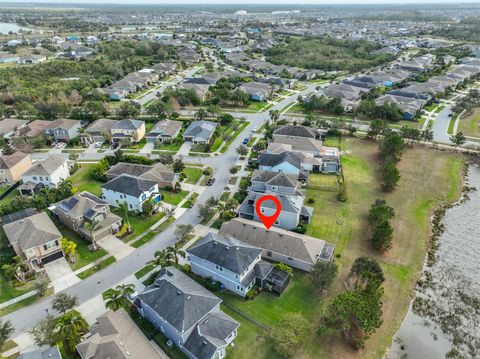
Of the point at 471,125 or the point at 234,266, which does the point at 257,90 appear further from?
the point at 234,266

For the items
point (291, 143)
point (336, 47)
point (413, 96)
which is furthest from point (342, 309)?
point (336, 47)

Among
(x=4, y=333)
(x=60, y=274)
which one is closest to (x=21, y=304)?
(x=60, y=274)

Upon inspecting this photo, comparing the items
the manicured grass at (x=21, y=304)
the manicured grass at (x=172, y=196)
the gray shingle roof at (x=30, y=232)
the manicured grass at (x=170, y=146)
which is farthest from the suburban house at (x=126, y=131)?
the manicured grass at (x=21, y=304)

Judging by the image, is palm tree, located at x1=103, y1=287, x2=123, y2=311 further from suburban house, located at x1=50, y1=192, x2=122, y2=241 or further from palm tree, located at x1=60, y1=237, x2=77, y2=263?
suburban house, located at x1=50, y1=192, x2=122, y2=241

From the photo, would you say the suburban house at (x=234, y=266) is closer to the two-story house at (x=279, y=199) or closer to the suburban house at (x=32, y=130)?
the two-story house at (x=279, y=199)

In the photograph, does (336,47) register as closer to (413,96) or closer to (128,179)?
(413,96)

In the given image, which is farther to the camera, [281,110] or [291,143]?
[281,110]

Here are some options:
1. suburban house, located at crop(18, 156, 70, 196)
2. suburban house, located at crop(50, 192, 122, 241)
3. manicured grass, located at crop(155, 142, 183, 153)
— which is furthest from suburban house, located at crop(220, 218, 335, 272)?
manicured grass, located at crop(155, 142, 183, 153)
